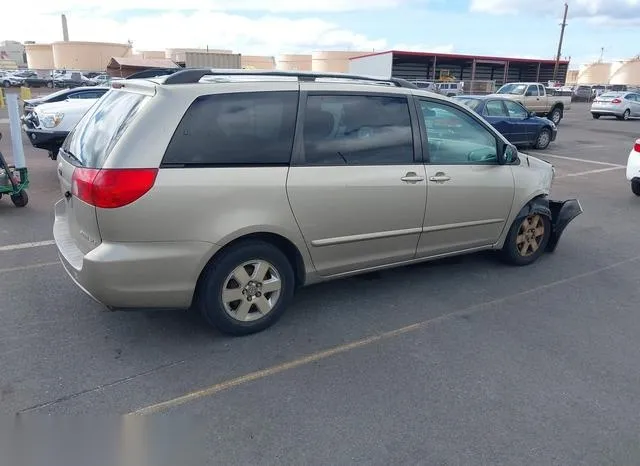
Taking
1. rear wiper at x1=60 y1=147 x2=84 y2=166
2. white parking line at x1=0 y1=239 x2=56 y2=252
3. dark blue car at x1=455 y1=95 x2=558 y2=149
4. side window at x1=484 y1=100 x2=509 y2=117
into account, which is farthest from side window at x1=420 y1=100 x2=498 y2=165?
side window at x1=484 y1=100 x2=509 y2=117

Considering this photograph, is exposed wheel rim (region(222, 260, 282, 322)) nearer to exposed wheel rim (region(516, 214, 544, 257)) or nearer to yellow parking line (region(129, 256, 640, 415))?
yellow parking line (region(129, 256, 640, 415))

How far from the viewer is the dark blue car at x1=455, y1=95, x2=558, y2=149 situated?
1459cm

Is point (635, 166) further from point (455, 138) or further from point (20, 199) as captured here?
point (20, 199)

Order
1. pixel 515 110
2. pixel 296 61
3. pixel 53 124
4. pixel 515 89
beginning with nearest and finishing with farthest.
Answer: pixel 53 124 → pixel 515 110 → pixel 515 89 → pixel 296 61

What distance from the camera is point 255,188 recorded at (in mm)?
3455

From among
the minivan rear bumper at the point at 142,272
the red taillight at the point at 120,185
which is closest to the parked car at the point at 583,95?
the minivan rear bumper at the point at 142,272

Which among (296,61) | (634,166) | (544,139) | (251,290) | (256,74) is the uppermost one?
(296,61)

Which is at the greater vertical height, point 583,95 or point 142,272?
point 142,272

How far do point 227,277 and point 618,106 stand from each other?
31.3 meters

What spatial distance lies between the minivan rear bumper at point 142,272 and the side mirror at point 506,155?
2845mm

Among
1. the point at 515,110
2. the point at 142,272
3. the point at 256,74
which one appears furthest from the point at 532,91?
the point at 142,272

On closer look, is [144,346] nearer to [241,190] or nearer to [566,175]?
[241,190]

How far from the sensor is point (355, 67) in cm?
5131

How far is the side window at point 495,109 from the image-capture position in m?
14.6
